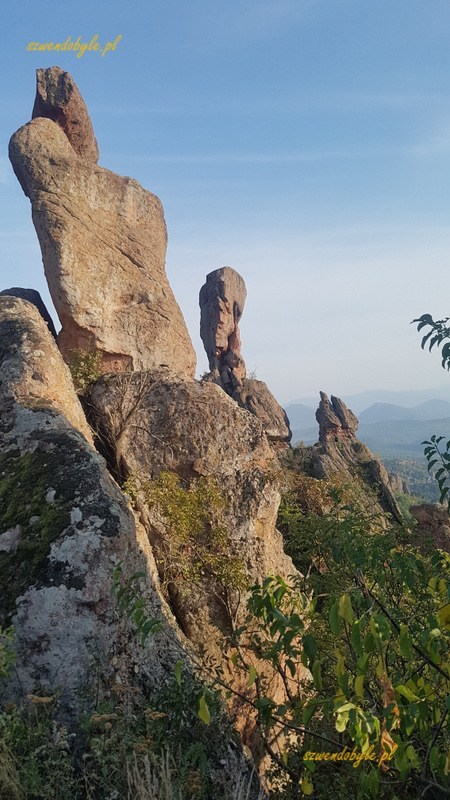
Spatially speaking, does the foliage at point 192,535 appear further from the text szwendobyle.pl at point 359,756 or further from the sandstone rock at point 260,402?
the sandstone rock at point 260,402

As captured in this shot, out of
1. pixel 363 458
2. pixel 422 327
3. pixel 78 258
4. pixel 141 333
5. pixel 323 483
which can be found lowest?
pixel 363 458

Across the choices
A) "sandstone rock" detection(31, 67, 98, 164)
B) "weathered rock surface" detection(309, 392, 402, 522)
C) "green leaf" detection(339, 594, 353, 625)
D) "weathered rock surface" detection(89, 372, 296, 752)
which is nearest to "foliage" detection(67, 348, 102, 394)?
"weathered rock surface" detection(89, 372, 296, 752)

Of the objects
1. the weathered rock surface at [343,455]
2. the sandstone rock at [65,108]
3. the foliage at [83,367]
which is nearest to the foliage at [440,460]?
the foliage at [83,367]

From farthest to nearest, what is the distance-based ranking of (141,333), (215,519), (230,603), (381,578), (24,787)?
1. (141,333)
2. (215,519)
3. (230,603)
4. (381,578)
5. (24,787)

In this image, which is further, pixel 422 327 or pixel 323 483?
pixel 323 483

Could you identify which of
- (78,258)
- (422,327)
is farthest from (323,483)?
(422,327)

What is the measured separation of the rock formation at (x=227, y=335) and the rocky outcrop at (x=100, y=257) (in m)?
36.8

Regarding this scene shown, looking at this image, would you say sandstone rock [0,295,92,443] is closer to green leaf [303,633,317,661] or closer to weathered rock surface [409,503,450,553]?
green leaf [303,633,317,661]

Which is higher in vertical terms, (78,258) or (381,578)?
(78,258)

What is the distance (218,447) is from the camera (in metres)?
16.5

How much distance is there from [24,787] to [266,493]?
39.8 feet

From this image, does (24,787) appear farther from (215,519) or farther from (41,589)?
(215,519)

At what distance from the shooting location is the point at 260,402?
60750mm

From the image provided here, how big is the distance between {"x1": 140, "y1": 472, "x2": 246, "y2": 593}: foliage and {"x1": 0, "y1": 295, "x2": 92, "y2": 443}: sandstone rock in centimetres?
306
